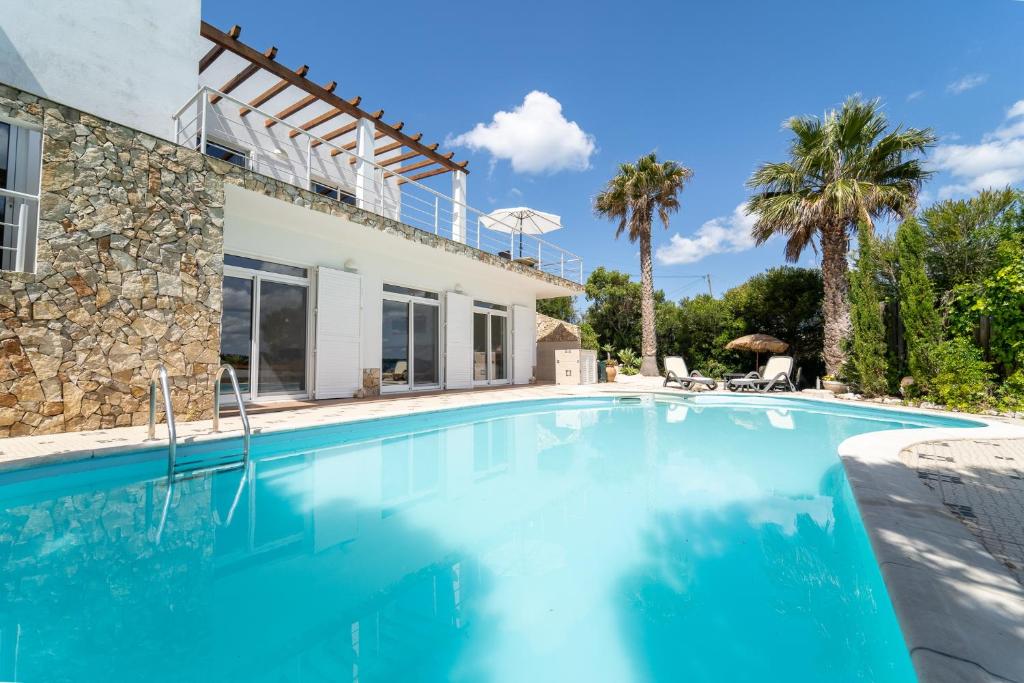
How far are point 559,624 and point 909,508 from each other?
2.30 meters

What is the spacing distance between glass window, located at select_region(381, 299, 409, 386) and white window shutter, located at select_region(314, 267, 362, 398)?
773mm

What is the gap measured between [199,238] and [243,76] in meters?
5.12

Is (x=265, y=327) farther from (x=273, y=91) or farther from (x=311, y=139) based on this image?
(x=311, y=139)

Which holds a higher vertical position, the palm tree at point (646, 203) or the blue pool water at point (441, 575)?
the palm tree at point (646, 203)

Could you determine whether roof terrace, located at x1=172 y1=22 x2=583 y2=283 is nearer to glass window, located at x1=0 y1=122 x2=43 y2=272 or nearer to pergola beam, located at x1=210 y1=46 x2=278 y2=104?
pergola beam, located at x1=210 y1=46 x2=278 y2=104

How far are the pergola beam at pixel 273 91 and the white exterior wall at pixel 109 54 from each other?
1.37m

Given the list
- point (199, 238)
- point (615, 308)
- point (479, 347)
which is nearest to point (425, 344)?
point (479, 347)

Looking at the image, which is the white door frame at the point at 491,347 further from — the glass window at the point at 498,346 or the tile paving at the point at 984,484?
the tile paving at the point at 984,484

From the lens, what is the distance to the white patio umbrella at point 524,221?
13.9 metres

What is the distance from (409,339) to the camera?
10438mm

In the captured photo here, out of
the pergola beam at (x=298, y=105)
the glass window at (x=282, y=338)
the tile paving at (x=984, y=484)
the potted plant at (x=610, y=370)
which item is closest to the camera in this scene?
the tile paving at (x=984, y=484)

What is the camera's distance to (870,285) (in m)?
9.33

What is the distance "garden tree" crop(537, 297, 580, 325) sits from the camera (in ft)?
75.8

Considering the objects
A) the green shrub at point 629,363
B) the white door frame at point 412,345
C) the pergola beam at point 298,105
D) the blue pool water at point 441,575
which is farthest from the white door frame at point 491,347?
the blue pool water at point 441,575
